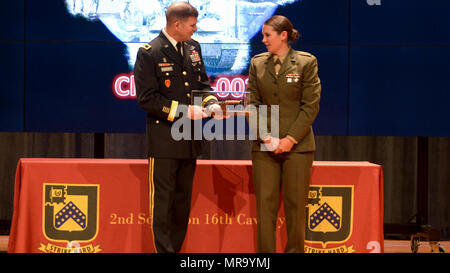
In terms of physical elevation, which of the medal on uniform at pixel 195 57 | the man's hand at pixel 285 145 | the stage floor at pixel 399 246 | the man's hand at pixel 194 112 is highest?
the medal on uniform at pixel 195 57

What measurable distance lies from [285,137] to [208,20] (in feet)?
7.11

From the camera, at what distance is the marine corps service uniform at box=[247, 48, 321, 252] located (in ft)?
11.8

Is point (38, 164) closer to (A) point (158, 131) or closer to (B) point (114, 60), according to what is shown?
(A) point (158, 131)

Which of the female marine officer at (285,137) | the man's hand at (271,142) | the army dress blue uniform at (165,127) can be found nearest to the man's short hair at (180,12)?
the army dress blue uniform at (165,127)

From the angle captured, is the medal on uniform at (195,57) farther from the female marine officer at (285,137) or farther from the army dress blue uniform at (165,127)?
the female marine officer at (285,137)

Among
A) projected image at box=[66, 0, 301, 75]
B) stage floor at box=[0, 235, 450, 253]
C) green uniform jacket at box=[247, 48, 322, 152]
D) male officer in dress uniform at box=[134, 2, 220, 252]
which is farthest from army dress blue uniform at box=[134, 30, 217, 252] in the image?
stage floor at box=[0, 235, 450, 253]

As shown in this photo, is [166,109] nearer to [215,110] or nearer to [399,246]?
[215,110]

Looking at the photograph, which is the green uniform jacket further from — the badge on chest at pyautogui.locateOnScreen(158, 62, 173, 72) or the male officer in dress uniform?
the badge on chest at pyautogui.locateOnScreen(158, 62, 173, 72)

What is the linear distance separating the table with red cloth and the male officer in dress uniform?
1.41 feet

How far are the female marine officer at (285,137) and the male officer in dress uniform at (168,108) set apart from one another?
17.0 inches

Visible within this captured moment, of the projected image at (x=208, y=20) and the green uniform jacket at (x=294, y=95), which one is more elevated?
the projected image at (x=208, y=20)

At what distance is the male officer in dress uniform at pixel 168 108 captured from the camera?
3549 mm

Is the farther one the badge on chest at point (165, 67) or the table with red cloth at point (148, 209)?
the table with red cloth at point (148, 209)

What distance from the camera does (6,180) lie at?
5879mm
